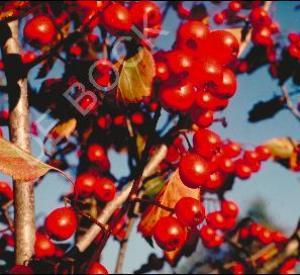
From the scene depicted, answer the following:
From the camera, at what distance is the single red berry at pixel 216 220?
12.1 feet

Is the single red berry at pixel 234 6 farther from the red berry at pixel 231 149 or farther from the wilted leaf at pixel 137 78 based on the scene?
the wilted leaf at pixel 137 78

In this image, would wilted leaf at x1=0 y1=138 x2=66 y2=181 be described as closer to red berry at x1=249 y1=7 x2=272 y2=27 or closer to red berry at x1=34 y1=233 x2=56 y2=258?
red berry at x1=34 y1=233 x2=56 y2=258

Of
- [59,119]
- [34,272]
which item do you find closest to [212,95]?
[34,272]

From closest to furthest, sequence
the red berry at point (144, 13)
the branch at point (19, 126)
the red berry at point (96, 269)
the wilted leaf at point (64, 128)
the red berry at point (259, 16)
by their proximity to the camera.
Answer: the red berry at point (96, 269) → the branch at point (19, 126) → the red berry at point (144, 13) → the wilted leaf at point (64, 128) → the red berry at point (259, 16)

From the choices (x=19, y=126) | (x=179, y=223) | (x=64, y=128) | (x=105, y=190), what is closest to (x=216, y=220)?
(x=105, y=190)

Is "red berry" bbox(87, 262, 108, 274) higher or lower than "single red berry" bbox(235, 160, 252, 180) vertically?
higher

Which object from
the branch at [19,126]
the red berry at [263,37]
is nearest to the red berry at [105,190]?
the branch at [19,126]

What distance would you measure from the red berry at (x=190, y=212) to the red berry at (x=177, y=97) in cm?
35

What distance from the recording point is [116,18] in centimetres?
183

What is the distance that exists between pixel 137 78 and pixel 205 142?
1.62 feet

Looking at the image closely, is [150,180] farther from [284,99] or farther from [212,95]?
[284,99]

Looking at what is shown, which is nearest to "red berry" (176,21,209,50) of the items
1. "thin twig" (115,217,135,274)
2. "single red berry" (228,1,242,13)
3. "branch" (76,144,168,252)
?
"branch" (76,144,168,252)

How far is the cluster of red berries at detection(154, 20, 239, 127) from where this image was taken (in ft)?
4.60

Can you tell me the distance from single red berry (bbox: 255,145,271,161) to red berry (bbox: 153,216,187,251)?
103 inches
